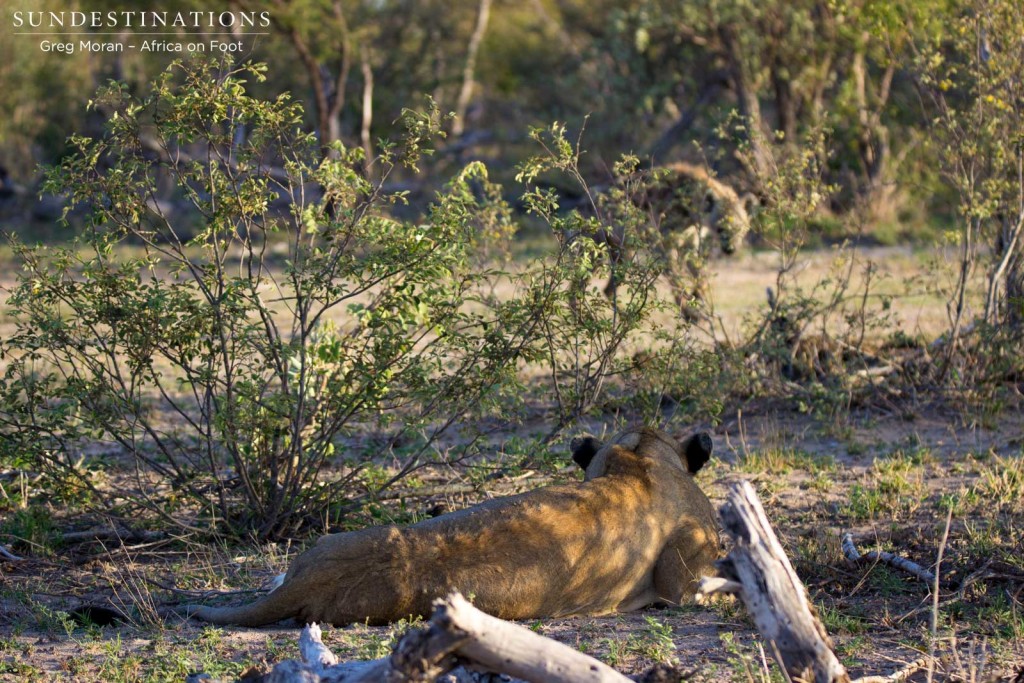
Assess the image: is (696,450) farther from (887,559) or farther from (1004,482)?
(1004,482)

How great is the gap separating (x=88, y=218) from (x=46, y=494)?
4.83 feet

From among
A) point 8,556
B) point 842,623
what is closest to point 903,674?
point 842,623

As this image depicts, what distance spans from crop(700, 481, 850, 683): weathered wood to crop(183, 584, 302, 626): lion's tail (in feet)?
6.14

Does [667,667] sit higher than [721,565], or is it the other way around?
[721,565]

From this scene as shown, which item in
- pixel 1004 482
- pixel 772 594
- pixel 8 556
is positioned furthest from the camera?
pixel 1004 482

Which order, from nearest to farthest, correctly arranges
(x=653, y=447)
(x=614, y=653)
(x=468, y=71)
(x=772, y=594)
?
1. (x=772, y=594)
2. (x=614, y=653)
3. (x=653, y=447)
4. (x=468, y=71)

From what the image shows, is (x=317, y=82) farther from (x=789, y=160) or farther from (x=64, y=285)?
(x=64, y=285)

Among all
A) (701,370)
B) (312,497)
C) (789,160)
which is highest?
(789,160)

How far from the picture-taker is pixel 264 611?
4668 millimetres

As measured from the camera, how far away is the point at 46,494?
20.1 feet

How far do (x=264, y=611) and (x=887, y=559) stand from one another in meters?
2.77

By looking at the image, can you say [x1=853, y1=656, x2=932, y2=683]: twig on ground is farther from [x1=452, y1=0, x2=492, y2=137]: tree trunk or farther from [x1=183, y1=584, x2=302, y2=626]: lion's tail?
[x1=452, y1=0, x2=492, y2=137]: tree trunk

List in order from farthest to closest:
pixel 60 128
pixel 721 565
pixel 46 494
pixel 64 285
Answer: pixel 60 128 → pixel 46 494 → pixel 64 285 → pixel 721 565

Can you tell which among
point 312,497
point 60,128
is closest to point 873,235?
point 312,497
